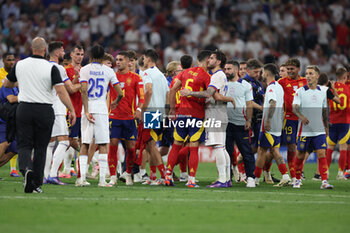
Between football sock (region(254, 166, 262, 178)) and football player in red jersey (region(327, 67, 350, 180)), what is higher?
football player in red jersey (region(327, 67, 350, 180))

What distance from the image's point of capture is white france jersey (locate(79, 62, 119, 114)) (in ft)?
35.6

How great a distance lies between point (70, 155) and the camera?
1398cm

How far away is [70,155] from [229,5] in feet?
53.8

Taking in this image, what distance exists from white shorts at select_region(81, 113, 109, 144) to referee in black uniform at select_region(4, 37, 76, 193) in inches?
57.3

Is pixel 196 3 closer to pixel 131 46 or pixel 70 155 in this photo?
pixel 131 46

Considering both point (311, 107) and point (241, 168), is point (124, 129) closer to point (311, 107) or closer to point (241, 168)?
point (241, 168)

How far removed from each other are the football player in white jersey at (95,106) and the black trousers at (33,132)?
149 cm

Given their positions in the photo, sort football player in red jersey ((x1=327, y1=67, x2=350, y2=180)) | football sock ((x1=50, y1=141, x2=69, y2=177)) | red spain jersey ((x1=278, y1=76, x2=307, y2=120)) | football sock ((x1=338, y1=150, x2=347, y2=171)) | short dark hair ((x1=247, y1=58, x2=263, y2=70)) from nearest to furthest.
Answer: football sock ((x1=50, y1=141, x2=69, y2=177))
red spain jersey ((x1=278, y1=76, x2=307, y2=120))
short dark hair ((x1=247, y1=58, x2=263, y2=70))
football sock ((x1=338, y1=150, x2=347, y2=171))
football player in red jersey ((x1=327, y1=67, x2=350, y2=180))

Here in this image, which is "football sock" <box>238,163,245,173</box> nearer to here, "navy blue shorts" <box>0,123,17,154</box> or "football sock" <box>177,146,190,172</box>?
"football sock" <box>177,146,190,172</box>

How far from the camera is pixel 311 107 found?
39.2 ft

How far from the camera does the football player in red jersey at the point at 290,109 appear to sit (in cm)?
1290

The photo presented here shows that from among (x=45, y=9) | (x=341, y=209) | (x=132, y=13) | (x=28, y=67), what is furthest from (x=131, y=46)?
(x=341, y=209)

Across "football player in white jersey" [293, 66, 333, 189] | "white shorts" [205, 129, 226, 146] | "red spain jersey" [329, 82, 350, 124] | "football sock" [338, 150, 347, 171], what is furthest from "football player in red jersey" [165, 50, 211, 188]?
"red spain jersey" [329, 82, 350, 124]

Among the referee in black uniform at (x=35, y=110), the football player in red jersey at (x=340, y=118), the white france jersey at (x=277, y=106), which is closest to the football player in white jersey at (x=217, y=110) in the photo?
the white france jersey at (x=277, y=106)
